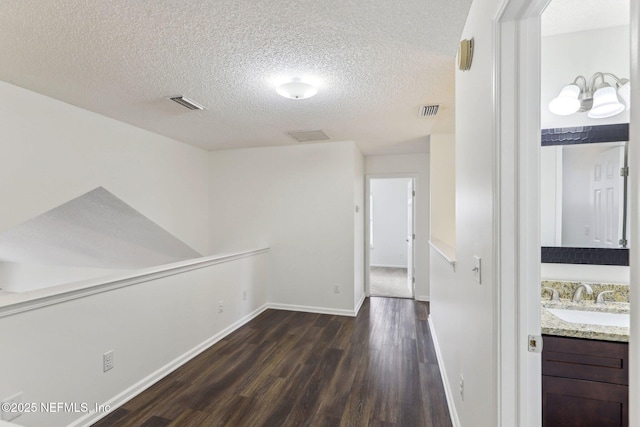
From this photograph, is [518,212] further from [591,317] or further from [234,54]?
[234,54]

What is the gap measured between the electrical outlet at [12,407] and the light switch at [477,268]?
2.50 m

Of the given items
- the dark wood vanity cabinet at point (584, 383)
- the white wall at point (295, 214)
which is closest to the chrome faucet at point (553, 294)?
the dark wood vanity cabinet at point (584, 383)

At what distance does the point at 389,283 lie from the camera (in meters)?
5.84

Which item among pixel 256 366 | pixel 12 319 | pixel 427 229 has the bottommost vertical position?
pixel 256 366

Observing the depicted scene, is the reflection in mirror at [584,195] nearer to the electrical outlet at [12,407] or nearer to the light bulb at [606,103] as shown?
the light bulb at [606,103]

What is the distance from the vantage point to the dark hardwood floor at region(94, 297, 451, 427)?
2020 millimetres

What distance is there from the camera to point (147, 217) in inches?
138

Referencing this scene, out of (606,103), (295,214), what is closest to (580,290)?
(606,103)

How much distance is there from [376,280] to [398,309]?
6.10 feet

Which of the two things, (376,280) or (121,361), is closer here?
(121,361)

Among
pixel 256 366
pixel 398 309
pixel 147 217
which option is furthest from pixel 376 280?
pixel 147 217

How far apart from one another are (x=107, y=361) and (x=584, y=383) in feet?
9.19

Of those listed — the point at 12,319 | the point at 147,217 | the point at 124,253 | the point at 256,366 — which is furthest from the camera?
the point at 124,253

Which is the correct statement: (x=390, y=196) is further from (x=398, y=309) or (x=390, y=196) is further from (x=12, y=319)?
(x=12, y=319)
